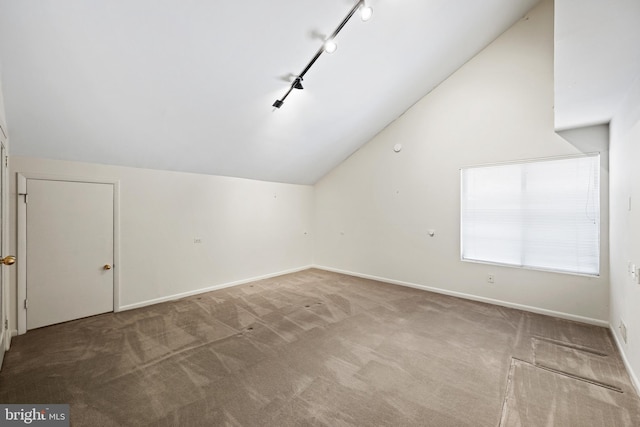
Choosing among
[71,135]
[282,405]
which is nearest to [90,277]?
[71,135]

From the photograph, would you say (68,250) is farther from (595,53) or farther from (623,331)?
(623,331)

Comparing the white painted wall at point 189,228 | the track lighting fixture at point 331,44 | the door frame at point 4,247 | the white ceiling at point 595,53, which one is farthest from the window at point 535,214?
the door frame at point 4,247

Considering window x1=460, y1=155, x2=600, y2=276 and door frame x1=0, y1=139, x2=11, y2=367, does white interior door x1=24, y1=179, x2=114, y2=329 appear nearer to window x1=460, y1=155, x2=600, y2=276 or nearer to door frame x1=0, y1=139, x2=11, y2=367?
door frame x1=0, y1=139, x2=11, y2=367

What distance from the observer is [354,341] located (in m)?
2.84

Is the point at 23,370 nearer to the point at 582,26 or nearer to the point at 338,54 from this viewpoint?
the point at 338,54

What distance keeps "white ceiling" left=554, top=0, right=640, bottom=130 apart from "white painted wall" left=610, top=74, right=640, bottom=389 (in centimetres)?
16

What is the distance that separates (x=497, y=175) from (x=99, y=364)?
533 cm

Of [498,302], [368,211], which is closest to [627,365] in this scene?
[498,302]

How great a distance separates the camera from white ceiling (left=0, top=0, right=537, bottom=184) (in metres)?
2.17

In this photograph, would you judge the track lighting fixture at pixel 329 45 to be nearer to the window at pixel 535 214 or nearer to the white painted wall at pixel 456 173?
the white painted wall at pixel 456 173

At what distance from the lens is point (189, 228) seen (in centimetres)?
435

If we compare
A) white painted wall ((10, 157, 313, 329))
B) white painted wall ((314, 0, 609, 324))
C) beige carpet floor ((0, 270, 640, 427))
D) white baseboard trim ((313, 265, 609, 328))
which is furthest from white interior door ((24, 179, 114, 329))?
white baseboard trim ((313, 265, 609, 328))
